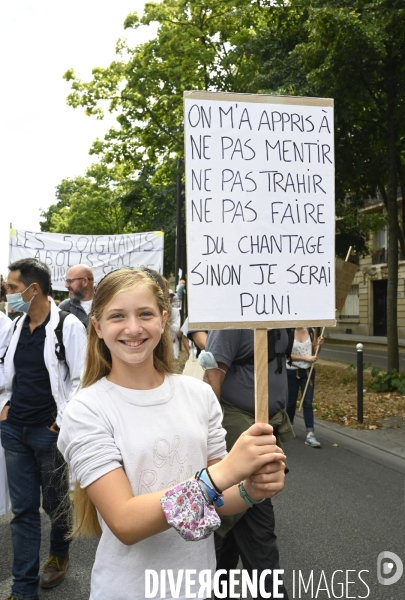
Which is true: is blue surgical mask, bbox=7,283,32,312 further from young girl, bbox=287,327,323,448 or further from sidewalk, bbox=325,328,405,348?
sidewalk, bbox=325,328,405,348

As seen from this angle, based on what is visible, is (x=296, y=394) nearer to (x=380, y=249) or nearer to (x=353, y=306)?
(x=380, y=249)

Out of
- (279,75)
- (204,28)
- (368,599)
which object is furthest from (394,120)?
(368,599)

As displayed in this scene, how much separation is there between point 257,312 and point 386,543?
299 cm

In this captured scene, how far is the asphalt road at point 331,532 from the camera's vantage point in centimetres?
376

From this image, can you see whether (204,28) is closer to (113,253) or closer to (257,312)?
(113,253)

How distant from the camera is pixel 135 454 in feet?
5.99

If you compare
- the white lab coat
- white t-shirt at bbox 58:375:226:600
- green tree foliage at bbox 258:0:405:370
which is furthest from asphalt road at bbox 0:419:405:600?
green tree foliage at bbox 258:0:405:370

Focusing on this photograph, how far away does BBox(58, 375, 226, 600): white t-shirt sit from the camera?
180cm

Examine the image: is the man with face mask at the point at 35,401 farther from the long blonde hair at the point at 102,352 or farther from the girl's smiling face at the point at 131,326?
the girl's smiling face at the point at 131,326

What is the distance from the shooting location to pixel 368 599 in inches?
141

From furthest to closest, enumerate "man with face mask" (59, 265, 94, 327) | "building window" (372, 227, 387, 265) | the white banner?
"building window" (372, 227, 387, 265) < the white banner < "man with face mask" (59, 265, 94, 327)

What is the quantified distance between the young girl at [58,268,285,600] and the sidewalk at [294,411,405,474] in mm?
5032

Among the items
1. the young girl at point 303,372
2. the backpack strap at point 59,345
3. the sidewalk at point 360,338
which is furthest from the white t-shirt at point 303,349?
the sidewalk at point 360,338

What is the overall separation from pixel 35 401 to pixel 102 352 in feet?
5.67
